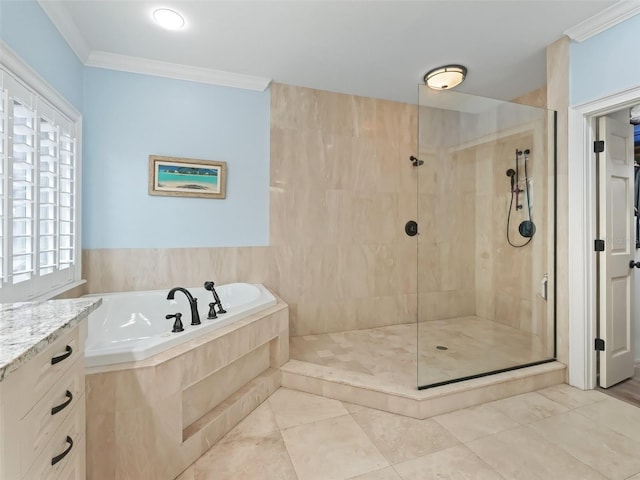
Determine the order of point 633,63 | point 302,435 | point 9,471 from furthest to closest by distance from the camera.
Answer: point 633,63
point 302,435
point 9,471

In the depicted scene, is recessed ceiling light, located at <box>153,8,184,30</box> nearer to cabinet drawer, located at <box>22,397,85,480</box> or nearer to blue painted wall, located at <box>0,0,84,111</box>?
blue painted wall, located at <box>0,0,84,111</box>

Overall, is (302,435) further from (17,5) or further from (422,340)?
(17,5)

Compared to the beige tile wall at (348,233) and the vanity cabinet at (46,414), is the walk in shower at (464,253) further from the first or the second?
the vanity cabinet at (46,414)

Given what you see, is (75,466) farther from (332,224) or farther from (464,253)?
(464,253)

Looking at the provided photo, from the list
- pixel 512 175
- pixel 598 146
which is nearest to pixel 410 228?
pixel 512 175

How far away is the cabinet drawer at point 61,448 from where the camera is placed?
78 centimetres

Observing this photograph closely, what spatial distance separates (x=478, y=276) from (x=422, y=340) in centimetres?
91

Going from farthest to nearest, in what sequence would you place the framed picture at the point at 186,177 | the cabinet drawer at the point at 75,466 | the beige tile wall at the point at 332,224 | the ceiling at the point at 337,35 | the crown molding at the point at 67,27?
the beige tile wall at the point at 332,224
the framed picture at the point at 186,177
the ceiling at the point at 337,35
the crown molding at the point at 67,27
the cabinet drawer at the point at 75,466

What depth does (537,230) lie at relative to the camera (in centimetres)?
258

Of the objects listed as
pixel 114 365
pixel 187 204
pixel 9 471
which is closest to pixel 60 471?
pixel 9 471

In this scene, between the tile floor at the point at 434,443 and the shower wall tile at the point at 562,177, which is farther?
the shower wall tile at the point at 562,177

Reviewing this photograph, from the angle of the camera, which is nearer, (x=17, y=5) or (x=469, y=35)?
(x=17, y=5)

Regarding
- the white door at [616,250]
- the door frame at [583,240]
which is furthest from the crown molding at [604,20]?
the white door at [616,250]

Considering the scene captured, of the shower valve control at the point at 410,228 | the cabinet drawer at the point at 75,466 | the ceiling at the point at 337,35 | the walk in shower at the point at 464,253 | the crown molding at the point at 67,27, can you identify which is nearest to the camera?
the cabinet drawer at the point at 75,466
